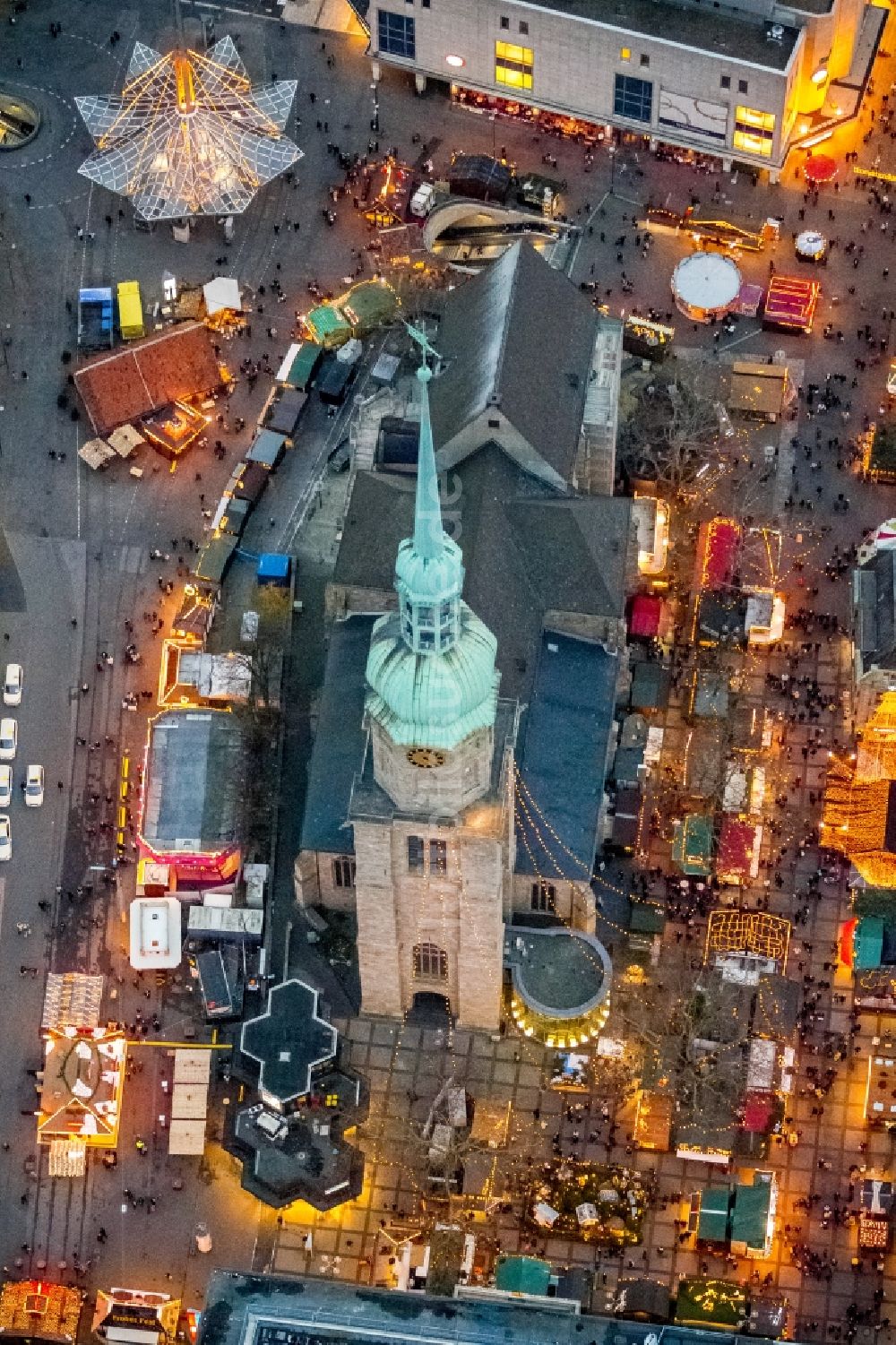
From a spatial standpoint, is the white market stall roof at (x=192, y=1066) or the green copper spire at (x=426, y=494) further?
the white market stall roof at (x=192, y=1066)

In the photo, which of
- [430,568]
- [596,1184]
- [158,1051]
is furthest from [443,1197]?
[430,568]

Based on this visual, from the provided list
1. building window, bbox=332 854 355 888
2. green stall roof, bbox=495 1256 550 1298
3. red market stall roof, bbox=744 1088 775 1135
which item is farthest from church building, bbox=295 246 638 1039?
green stall roof, bbox=495 1256 550 1298

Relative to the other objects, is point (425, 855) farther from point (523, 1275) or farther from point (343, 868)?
point (523, 1275)

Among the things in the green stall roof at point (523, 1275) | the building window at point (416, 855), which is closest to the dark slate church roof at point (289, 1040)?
the green stall roof at point (523, 1275)

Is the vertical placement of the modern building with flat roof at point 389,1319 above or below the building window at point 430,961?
below

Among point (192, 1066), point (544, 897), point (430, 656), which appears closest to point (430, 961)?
point (544, 897)

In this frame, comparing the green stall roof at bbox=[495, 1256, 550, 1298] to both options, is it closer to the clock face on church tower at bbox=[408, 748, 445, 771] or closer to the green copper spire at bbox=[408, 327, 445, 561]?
the clock face on church tower at bbox=[408, 748, 445, 771]

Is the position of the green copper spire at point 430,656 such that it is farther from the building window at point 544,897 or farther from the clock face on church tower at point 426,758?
the building window at point 544,897
